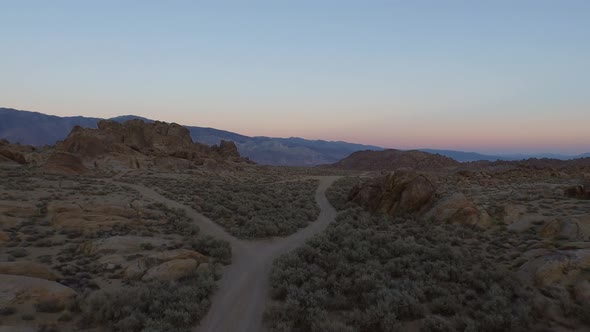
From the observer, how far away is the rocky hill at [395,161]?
109375mm

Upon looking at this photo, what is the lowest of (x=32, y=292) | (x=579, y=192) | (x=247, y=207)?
(x=32, y=292)

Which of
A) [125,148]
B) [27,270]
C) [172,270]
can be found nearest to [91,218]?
[27,270]

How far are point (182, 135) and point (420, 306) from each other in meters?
66.4

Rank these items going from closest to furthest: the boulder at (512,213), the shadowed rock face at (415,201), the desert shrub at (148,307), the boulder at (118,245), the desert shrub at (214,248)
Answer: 1. the desert shrub at (148,307)
2. the boulder at (118,245)
3. the desert shrub at (214,248)
4. the boulder at (512,213)
5. the shadowed rock face at (415,201)

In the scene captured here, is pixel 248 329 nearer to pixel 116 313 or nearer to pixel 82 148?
pixel 116 313

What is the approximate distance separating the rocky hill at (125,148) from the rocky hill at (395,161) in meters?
59.2

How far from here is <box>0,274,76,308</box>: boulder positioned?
9.28m

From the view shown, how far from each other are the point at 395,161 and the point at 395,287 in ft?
354

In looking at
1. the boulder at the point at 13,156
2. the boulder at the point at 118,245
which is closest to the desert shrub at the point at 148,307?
the boulder at the point at 118,245

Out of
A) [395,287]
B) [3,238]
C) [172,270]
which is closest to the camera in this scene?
[395,287]

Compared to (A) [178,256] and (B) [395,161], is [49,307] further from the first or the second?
(B) [395,161]

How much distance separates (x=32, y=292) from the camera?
31.4 ft

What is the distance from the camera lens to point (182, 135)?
69.8m

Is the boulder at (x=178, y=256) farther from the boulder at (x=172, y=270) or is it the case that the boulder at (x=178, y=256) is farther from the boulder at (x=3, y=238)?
the boulder at (x=3, y=238)
